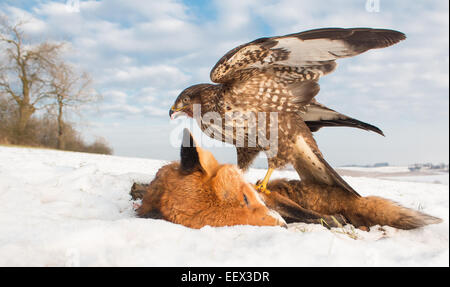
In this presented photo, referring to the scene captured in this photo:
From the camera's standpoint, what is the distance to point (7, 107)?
824 inches

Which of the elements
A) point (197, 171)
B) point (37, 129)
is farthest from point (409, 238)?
point (37, 129)

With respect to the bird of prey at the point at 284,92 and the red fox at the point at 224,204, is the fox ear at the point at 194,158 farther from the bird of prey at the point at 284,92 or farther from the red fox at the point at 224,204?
the bird of prey at the point at 284,92

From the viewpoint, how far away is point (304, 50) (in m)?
3.35

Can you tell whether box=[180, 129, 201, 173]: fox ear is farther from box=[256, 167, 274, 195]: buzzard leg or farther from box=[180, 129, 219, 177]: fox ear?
box=[256, 167, 274, 195]: buzzard leg

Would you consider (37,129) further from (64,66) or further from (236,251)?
(236,251)

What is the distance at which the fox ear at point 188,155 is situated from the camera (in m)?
2.34

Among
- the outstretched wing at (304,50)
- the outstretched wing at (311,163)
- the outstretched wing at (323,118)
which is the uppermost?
the outstretched wing at (304,50)

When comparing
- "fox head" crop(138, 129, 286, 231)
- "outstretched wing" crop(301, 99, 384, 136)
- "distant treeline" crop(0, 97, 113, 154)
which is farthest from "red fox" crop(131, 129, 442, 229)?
Result: "distant treeline" crop(0, 97, 113, 154)

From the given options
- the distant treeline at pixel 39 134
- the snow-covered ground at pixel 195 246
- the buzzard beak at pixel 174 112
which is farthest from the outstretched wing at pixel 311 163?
the distant treeline at pixel 39 134

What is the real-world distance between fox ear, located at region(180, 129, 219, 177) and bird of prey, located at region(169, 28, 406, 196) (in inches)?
35.7

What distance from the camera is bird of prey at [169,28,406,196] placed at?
329 centimetres

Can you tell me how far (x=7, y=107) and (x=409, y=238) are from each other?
25.6 metres

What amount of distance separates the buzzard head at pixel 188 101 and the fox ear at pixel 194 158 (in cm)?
198

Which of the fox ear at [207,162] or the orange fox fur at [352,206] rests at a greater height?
the fox ear at [207,162]
